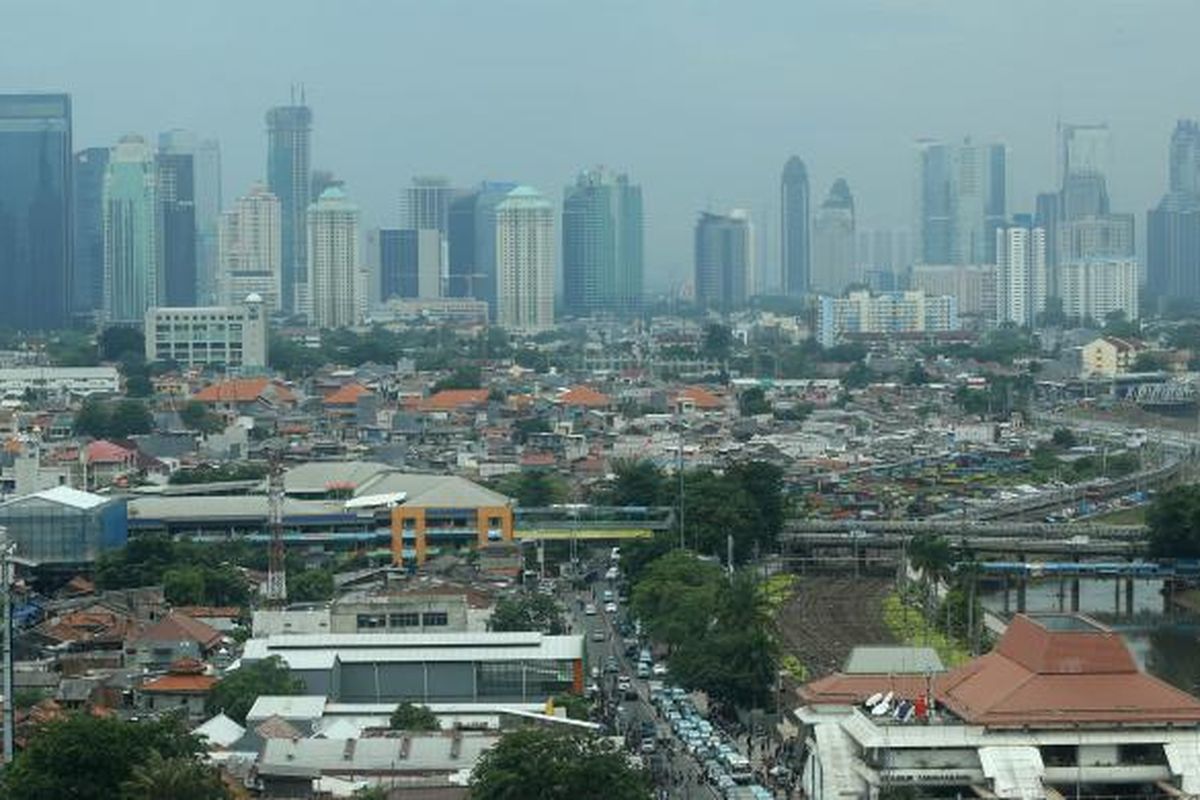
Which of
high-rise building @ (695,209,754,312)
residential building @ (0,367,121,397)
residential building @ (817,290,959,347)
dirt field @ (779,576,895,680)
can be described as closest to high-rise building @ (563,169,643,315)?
high-rise building @ (695,209,754,312)

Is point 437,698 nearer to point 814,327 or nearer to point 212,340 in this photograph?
point 212,340

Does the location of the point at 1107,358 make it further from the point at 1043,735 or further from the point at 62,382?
the point at 1043,735

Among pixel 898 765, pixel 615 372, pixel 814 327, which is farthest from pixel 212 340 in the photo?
pixel 898 765

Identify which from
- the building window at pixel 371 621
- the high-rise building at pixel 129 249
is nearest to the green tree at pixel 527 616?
the building window at pixel 371 621

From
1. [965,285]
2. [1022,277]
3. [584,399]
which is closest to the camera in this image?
[584,399]

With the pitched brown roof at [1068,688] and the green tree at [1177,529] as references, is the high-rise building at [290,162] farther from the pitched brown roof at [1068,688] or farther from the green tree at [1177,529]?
the pitched brown roof at [1068,688]

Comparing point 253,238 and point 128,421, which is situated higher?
point 253,238

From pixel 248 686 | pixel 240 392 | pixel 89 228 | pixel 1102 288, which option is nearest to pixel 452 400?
pixel 240 392
